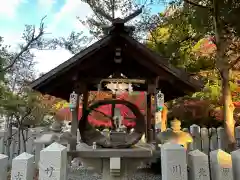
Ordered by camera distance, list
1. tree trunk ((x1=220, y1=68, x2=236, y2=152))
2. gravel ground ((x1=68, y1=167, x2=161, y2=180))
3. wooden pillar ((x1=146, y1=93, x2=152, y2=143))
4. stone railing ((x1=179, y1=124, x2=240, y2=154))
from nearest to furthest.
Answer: wooden pillar ((x1=146, y1=93, x2=152, y2=143))
tree trunk ((x1=220, y1=68, x2=236, y2=152))
gravel ground ((x1=68, y1=167, x2=161, y2=180))
stone railing ((x1=179, y1=124, x2=240, y2=154))

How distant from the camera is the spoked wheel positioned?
442 centimetres

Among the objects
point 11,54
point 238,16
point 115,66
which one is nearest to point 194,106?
point 238,16

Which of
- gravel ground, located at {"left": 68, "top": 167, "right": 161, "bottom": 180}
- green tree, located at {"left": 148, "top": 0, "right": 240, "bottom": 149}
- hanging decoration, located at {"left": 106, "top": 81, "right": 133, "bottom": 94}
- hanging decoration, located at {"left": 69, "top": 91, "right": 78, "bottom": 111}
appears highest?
green tree, located at {"left": 148, "top": 0, "right": 240, "bottom": 149}

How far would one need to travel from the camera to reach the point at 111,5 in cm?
1210

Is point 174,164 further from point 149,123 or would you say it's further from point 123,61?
point 149,123

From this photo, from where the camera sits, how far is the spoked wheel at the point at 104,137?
442 centimetres

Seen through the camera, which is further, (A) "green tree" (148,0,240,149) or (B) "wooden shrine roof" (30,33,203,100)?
(A) "green tree" (148,0,240,149)

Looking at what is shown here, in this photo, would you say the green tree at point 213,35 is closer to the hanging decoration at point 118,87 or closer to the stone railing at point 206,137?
the stone railing at point 206,137

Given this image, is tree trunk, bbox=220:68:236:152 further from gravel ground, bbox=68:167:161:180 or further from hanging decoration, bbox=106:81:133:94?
hanging decoration, bbox=106:81:133:94

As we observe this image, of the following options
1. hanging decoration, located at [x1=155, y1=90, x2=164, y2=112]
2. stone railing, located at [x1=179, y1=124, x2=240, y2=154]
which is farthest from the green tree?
hanging decoration, located at [x1=155, y1=90, x2=164, y2=112]

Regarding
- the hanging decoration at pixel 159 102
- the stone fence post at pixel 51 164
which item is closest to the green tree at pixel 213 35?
the hanging decoration at pixel 159 102

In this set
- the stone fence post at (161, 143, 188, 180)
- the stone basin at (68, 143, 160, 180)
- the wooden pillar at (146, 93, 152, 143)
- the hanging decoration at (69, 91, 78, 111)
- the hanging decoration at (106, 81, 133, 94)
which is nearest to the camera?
the stone fence post at (161, 143, 188, 180)

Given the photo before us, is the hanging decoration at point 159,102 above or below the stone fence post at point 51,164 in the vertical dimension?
above

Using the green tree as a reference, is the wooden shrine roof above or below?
below
